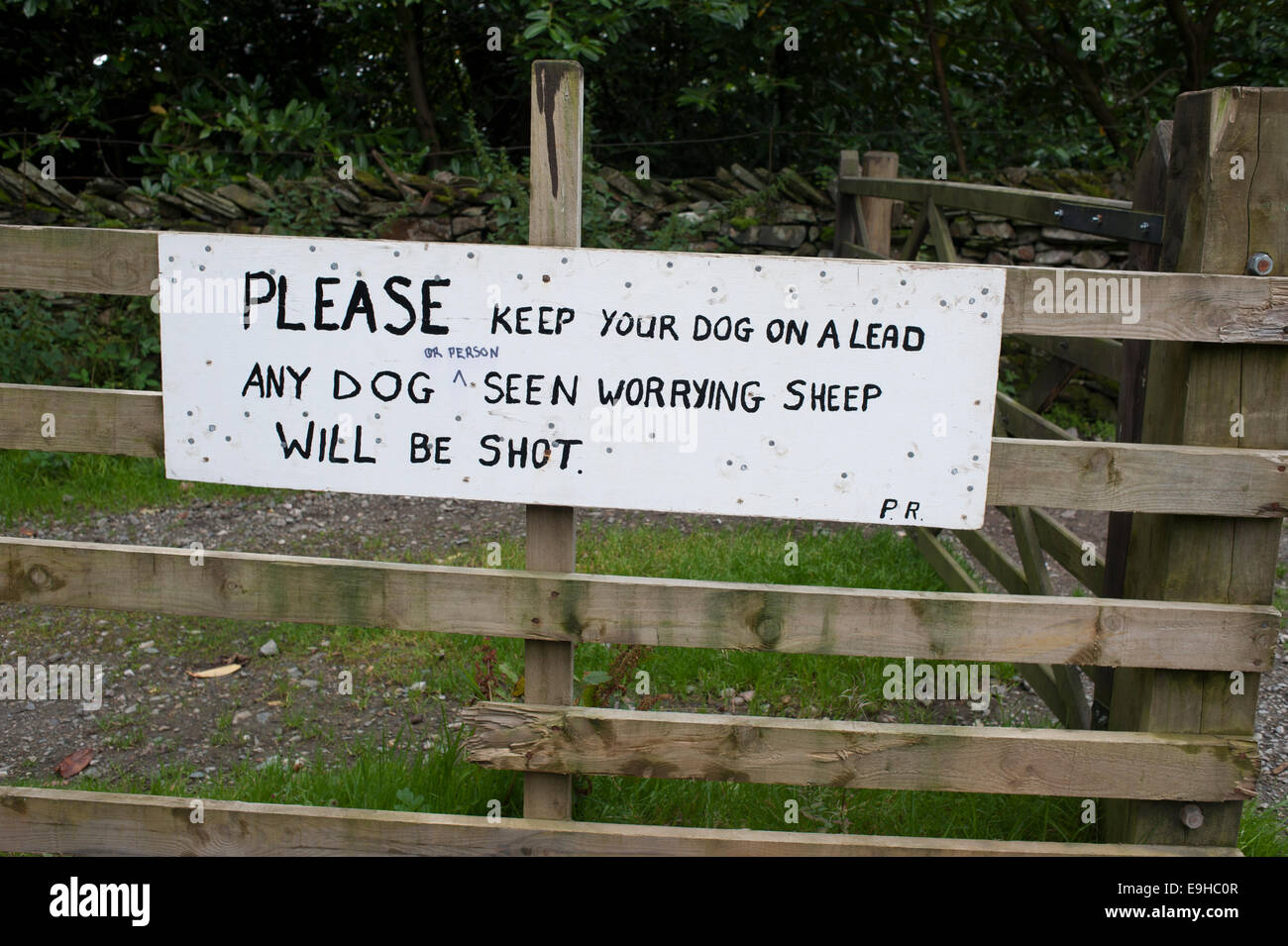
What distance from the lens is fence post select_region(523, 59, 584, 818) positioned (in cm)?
236

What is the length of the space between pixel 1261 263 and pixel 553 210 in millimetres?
1583

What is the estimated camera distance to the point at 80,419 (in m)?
2.55

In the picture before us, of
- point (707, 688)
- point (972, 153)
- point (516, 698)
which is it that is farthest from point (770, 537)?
point (972, 153)

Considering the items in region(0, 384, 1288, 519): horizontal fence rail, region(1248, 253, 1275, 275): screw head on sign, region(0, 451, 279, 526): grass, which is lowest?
region(0, 451, 279, 526): grass

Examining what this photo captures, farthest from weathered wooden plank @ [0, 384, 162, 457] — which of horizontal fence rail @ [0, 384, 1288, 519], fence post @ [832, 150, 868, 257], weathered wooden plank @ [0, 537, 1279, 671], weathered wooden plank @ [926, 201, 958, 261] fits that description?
fence post @ [832, 150, 868, 257]

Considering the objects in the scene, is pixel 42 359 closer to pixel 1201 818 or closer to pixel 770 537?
pixel 770 537

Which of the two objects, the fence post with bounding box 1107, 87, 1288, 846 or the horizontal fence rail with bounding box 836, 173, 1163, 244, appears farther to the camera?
the horizontal fence rail with bounding box 836, 173, 1163, 244

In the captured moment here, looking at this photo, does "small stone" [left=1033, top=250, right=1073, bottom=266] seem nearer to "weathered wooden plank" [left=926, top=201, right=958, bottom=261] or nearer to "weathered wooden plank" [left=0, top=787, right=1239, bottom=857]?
"weathered wooden plank" [left=926, top=201, right=958, bottom=261]

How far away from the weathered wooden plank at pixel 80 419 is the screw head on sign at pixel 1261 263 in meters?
2.53

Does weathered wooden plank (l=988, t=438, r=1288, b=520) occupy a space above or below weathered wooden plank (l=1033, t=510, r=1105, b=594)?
above

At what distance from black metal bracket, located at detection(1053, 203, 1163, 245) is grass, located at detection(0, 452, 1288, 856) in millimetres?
1543

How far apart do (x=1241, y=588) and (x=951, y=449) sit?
0.79m

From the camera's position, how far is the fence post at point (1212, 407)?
7.87 ft

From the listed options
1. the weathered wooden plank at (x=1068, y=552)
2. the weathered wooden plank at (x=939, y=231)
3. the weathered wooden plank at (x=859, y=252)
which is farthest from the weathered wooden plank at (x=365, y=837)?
the weathered wooden plank at (x=859, y=252)
